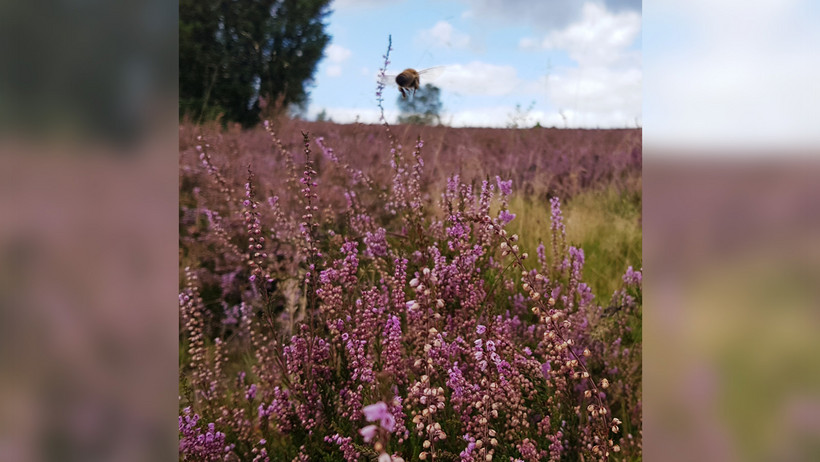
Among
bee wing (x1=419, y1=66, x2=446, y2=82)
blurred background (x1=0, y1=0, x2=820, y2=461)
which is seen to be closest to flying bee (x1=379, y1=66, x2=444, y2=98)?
bee wing (x1=419, y1=66, x2=446, y2=82)

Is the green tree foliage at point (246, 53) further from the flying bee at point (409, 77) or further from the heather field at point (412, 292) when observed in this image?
the flying bee at point (409, 77)

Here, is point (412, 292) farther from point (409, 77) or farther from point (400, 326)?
point (409, 77)

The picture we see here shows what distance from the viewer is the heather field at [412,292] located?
1844 millimetres

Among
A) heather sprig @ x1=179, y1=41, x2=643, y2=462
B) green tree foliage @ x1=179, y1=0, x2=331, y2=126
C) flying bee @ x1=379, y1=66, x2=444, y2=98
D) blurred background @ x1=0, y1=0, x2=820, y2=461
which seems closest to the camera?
blurred background @ x1=0, y1=0, x2=820, y2=461

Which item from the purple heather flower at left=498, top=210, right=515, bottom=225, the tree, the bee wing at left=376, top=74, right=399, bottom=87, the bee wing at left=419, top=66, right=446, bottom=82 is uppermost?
the bee wing at left=419, top=66, right=446, bottom=82

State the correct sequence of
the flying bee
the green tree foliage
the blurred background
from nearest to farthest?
1. the blurred background
2. the flying bee
3. the green tree foliage

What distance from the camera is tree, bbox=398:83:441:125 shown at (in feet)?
6.93

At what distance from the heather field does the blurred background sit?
36cm

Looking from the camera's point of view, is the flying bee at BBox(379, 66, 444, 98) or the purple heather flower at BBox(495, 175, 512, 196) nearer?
the flying bee at BBox(379, 66, 444, 98)

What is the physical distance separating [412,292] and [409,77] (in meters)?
0.77

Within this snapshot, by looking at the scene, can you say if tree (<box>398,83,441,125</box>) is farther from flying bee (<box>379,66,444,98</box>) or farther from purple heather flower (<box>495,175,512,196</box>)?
purple heather flower (<box>495,175,512,196</box>)
